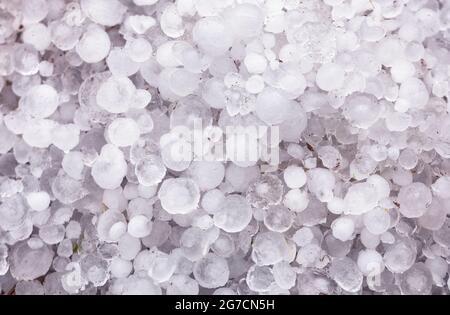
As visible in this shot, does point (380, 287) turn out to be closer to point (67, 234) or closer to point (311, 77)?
point (311, 77)

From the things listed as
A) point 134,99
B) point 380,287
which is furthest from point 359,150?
point 134,99

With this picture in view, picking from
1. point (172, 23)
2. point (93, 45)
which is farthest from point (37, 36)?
point (172, 23)

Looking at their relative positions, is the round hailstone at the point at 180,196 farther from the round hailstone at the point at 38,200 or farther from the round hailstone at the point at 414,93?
the round hailstone at the point at 414,93

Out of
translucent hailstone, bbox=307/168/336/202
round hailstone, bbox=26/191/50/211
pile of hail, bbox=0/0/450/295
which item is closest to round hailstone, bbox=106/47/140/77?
pile of hail, bbox=0/0/450/295

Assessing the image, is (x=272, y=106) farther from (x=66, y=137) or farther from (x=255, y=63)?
(x=66, y=137)

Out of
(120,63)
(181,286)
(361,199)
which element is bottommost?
(181,286)

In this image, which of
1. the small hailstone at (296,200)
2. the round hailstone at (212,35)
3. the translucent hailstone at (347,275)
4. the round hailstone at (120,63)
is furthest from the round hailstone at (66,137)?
the translucent hailstone at (347,275)

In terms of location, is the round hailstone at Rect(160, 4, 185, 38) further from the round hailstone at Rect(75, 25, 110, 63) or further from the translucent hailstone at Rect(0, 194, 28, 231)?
the translucent hailstone at Rect(0, 194, 28, 231)
